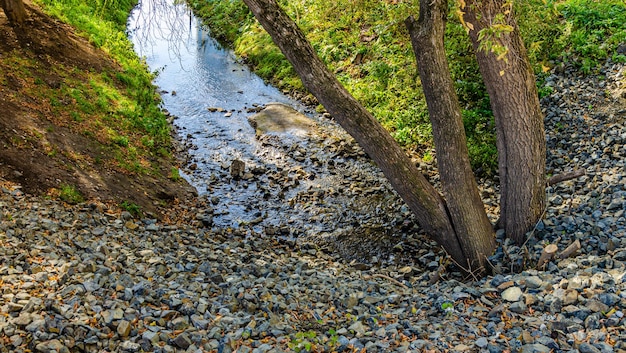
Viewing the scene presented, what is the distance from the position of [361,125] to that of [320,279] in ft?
6.76

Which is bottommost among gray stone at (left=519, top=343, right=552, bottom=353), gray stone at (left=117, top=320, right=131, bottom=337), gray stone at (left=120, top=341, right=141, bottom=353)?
gray stone at (left=519, top=343, right=552, bottom=353)

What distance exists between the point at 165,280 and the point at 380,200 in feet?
16.0

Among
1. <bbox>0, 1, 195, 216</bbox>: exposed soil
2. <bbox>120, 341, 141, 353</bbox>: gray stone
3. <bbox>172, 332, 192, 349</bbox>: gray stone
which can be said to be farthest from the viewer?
<bbox>0, 1, 195, 216</bbox>: exposed soil

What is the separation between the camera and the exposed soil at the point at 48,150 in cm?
848

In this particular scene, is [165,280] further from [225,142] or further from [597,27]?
[597,27]

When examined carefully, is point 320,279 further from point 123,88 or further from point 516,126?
point 123,88

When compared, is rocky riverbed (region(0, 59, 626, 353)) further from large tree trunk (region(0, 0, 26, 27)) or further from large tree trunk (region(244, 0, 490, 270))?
large tree trunk (region(0, 0, 26, 27))

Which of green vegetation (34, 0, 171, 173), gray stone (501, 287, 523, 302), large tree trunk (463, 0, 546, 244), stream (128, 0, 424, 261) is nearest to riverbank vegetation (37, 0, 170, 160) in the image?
green vegetation (34, 0, 171, 173)

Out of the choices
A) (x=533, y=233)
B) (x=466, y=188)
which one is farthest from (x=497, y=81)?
(x=533, y=233)

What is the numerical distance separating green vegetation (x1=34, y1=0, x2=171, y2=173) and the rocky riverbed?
2.39 metres

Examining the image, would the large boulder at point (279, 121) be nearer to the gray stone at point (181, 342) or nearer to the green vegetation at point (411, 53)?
the green vegetation at point (411, 53)

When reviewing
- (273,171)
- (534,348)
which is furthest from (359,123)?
(273,171)

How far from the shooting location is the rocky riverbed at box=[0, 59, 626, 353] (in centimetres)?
482

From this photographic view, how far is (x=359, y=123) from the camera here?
6680mm
